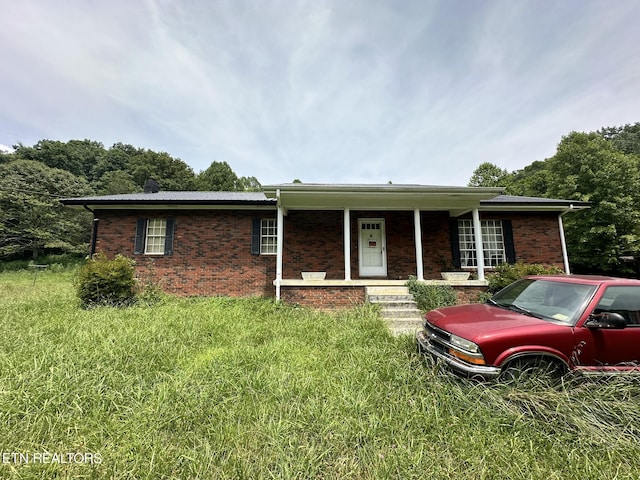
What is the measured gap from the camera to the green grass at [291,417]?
74.6 inches

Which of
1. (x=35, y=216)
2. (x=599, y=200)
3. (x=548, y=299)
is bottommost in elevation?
(x=548, y=299)

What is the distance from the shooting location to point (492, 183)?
28.8 metres

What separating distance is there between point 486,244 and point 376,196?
4.89m

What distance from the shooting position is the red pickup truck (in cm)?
269

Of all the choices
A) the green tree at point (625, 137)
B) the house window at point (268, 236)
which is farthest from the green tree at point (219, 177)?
the green tree at point (625, 137)

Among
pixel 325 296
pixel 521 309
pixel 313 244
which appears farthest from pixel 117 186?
pixel 521 309

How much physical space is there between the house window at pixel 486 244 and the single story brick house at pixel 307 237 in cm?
4

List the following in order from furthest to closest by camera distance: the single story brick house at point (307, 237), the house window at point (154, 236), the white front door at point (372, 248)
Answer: the white front door at point (372, 248) → the house window at point (154, 236) → the single story brick house at point (307, 237)

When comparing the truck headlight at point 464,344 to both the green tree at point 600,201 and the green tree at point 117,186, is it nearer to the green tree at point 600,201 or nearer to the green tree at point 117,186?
the green tree at point 600,201

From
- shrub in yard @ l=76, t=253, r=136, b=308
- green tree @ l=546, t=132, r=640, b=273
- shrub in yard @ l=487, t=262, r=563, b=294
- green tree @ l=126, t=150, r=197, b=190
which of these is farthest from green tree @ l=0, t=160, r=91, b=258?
green tree @ l=546, t=132, r=640, b=273

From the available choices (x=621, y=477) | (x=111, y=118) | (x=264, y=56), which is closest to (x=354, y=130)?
(x=264, y=56)

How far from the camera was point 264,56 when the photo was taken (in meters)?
7.58

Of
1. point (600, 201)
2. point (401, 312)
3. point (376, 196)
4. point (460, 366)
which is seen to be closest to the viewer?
point (460, 366)

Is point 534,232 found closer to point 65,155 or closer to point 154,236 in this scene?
point 154,236
